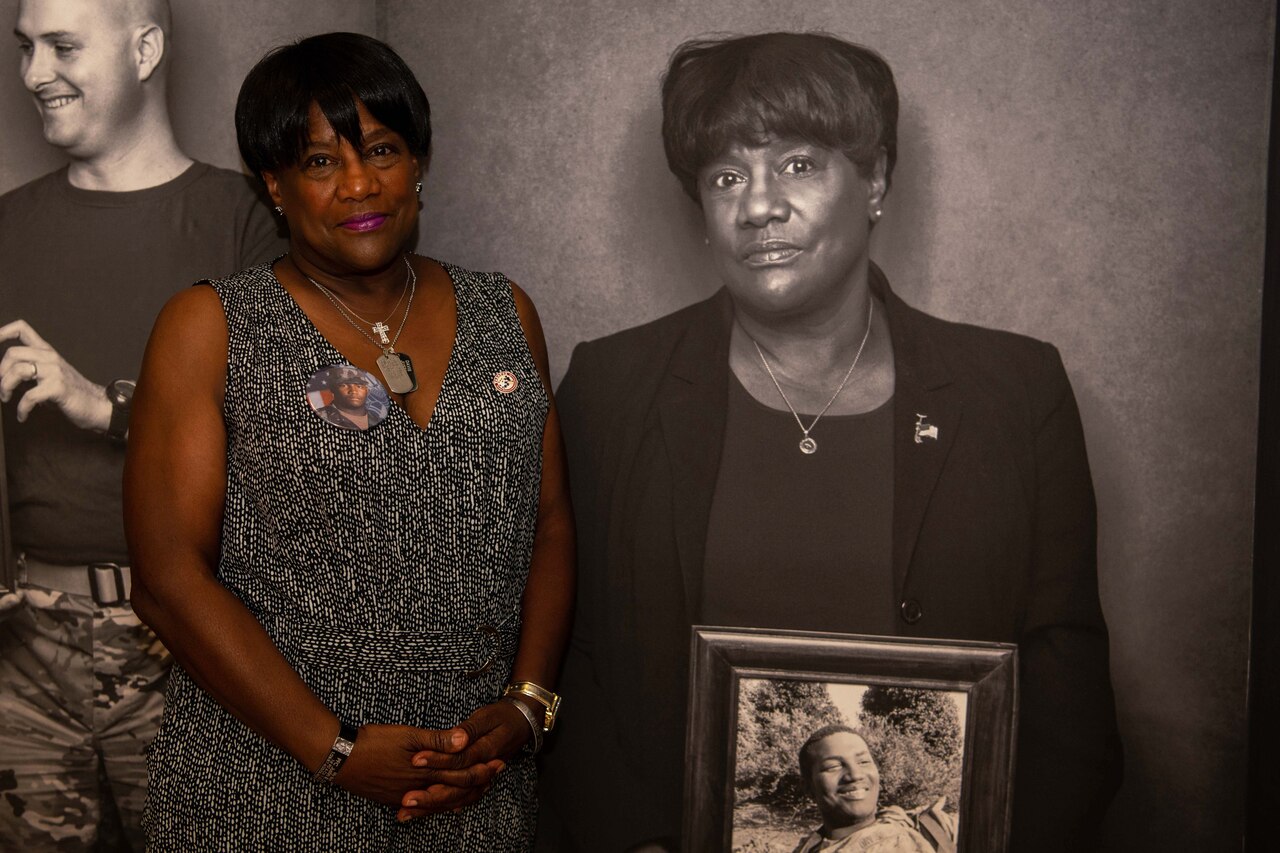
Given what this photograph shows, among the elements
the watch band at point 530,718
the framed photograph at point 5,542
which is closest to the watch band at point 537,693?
the watch band at point 530,718

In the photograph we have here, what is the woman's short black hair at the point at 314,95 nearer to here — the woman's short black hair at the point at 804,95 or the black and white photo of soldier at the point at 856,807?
the woman's short black hair at the point at 804,95

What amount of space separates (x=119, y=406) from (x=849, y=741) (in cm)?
168

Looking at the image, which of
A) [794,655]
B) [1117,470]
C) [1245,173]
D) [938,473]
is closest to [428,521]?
[794,655]

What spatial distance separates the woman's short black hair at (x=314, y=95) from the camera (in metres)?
1.70

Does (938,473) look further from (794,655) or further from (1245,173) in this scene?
(1245,173)

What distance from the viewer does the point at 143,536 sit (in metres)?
1.64

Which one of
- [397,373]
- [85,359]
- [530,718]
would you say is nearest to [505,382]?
[397,373]

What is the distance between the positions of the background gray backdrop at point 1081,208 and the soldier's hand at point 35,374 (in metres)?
0.20

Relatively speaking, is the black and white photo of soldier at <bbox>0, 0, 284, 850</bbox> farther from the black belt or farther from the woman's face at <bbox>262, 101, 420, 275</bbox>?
the woman's face at <bbox>262, 101, 420, 275</bbox>

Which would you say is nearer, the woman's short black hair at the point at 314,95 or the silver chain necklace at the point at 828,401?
the woman's short black hair at the point at 314,95

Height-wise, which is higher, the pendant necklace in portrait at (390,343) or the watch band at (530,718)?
the pendant necklace in portrait at (390,343)

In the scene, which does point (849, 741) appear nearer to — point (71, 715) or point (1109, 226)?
point (1109, 226)

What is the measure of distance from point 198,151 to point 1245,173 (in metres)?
2.15

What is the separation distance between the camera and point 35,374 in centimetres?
215
